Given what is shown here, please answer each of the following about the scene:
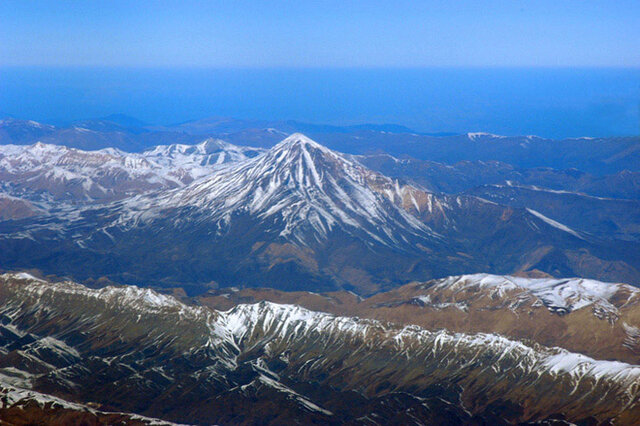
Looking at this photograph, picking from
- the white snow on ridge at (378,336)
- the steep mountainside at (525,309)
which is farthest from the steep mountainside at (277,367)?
the steep mountainside at (525,309)

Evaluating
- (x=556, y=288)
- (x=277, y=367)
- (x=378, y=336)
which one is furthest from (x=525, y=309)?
(x=277, y=367)

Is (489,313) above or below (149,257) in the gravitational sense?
above

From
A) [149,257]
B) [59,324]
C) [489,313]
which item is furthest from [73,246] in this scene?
[489,313]

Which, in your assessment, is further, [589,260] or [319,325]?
[589,260]

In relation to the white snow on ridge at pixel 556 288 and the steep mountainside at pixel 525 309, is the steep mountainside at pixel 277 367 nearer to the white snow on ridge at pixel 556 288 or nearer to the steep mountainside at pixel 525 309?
the steep mountainside at pixel 525 309

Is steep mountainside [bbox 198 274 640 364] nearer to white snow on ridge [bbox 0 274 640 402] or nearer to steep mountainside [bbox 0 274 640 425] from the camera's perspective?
white snow on ridge [bbox 0 274 640 402]

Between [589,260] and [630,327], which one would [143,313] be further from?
[589,260]

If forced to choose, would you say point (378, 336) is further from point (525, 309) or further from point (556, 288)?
point (556, 288)

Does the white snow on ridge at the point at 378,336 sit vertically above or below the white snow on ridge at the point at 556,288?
below
